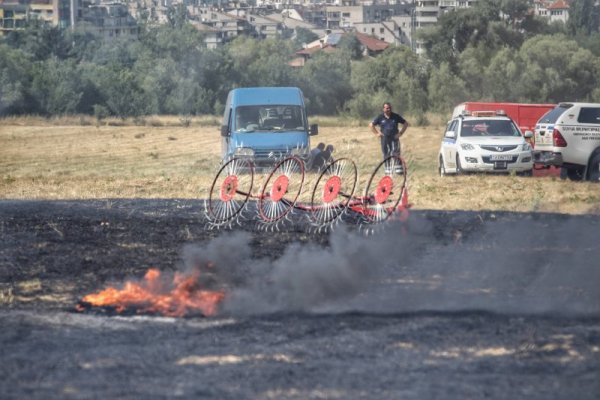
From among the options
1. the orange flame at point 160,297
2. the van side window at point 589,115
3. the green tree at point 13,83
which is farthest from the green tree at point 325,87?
the orange flame at point 160,297

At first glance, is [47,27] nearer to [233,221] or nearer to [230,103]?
[230,103]

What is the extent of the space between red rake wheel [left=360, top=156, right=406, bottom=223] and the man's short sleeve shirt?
30.2ft

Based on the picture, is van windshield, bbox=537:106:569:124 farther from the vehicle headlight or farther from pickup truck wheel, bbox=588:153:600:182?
the vehicle headlight

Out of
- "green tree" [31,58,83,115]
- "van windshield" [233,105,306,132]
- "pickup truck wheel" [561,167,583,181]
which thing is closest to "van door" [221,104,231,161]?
"van windshield" [233,105,306,132]

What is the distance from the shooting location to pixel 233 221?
15516 millimetres

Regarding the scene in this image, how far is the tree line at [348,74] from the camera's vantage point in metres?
60.1

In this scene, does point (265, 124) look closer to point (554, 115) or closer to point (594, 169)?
point (554, 115)

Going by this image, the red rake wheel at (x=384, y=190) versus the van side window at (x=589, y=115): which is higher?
the van side window at (x=589, y=115)

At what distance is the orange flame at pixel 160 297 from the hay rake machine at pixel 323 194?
3.64 meters

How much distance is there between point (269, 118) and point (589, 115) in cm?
738

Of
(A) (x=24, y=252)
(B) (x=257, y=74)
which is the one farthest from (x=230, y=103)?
(B) (x=257, y=74)

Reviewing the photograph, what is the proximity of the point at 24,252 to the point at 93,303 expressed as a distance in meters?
3.06

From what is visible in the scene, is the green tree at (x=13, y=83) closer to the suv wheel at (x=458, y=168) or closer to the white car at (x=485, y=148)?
the white car at (x=485, y=148)

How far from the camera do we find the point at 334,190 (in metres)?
14.3
